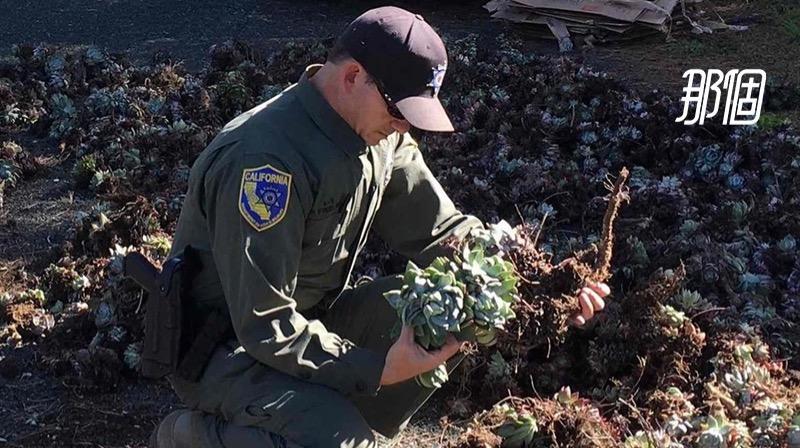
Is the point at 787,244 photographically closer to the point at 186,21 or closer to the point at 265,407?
the point at 265,407

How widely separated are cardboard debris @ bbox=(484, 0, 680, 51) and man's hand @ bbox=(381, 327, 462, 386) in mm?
5313

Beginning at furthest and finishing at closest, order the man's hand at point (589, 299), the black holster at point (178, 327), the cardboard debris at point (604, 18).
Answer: the cardboard debris at point (604, 18), the man's hand at point (589, 299), the black holster at point (178, 327)

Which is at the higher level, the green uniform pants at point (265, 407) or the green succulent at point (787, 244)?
the green uniform pants at point (265, 407)

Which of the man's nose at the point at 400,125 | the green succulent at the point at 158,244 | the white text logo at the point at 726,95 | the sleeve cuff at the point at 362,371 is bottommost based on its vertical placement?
the white text logo at the point at 726,95

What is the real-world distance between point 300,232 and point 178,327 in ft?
1.68

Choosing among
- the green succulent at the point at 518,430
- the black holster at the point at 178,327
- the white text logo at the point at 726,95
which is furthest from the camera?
the white text logo at the point at 726,95

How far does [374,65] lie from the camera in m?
3.20

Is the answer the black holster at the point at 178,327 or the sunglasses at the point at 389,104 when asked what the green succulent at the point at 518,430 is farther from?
the sunglasses at the point at 389,104

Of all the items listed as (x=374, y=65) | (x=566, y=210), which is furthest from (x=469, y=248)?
(x=566, y=210)

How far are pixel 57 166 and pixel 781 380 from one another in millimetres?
4432

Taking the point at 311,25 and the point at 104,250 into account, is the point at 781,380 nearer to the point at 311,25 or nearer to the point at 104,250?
the point at 104,250

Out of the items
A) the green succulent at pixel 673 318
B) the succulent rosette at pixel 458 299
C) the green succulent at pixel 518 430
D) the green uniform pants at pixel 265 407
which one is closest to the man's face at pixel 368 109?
the succulent rosette at pixel 458 299

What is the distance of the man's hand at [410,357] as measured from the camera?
328 centimetres

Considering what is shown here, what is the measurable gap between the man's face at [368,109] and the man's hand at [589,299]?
839 mm
